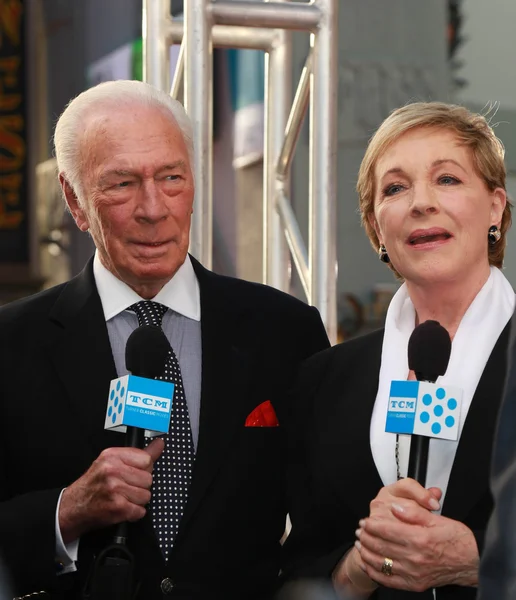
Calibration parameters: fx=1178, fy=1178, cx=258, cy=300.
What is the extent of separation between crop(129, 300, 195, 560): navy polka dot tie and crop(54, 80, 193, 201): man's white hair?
1.53 feet

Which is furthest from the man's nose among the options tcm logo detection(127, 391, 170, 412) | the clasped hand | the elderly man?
the clasped hand

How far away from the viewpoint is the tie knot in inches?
111

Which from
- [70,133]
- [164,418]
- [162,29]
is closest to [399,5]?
[162,29]

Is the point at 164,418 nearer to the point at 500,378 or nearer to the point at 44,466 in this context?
the point at 44,466

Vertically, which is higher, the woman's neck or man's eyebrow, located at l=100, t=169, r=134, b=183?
man's eyebrow, located at l=100, t=169, r=134, b=183

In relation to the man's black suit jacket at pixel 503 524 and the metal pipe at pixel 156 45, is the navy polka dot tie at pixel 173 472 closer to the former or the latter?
the metal pipe at pixel 156 45

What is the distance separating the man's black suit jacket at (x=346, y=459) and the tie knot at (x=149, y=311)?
1.26 ft

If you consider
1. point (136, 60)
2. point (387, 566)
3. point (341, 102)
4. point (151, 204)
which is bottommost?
point (387, 566)

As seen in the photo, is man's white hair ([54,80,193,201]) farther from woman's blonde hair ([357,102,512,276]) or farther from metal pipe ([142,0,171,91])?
metal pipe ([142,0,171,91])

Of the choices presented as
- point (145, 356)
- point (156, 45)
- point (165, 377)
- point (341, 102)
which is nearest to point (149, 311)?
point (165, 377)

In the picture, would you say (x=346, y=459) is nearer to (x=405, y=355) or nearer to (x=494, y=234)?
(x=405, y=355)

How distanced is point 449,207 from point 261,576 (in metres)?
0.97

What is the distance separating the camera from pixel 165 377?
2.77 metres

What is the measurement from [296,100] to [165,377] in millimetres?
1763
